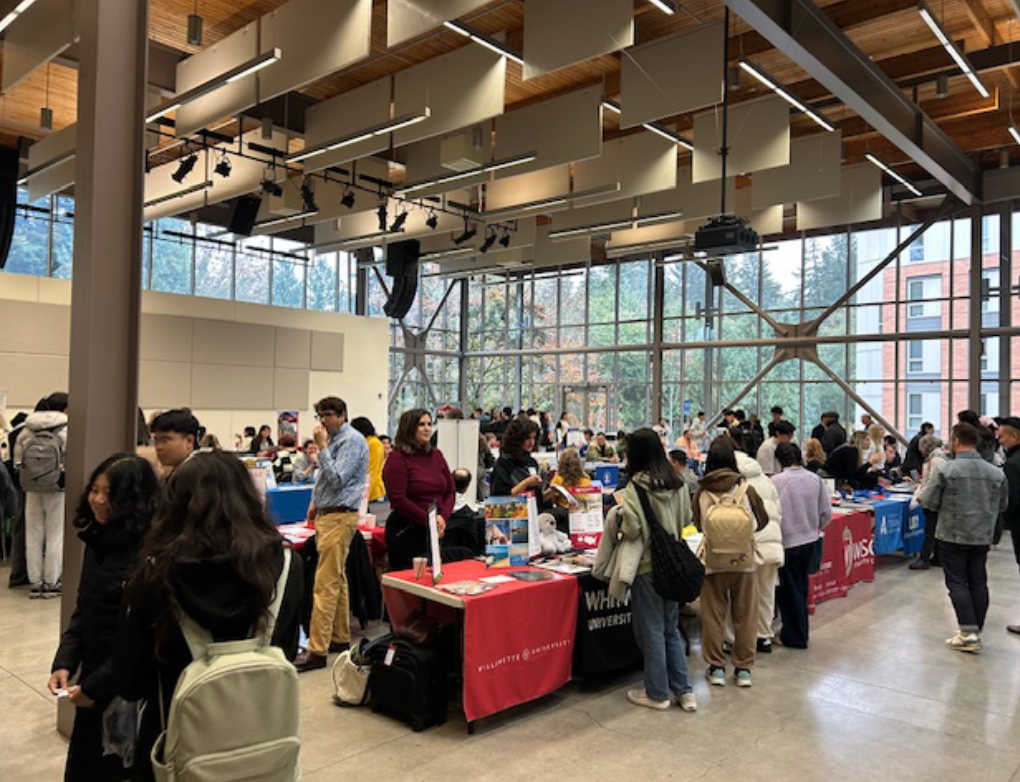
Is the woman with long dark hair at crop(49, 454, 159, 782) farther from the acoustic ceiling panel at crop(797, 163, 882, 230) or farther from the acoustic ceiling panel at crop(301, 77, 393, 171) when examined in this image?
the acoustic ceiling panel at crop(797, 163, 882, 230)

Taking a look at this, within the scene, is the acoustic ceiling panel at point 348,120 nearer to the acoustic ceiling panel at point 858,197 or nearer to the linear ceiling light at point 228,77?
the linear ceiling light at point 228,77

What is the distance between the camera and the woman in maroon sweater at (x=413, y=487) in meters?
4.71

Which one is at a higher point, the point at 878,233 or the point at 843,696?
the point at 878,233

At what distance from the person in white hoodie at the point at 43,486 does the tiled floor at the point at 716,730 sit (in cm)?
114

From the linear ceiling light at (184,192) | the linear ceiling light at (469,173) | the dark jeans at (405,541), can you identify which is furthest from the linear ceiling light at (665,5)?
the linear ceiling light at (184,192)

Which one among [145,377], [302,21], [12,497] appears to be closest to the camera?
[12,497]

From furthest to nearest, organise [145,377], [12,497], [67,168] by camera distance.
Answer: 1. [145,377]
2. [67,168]
3. [12,497]

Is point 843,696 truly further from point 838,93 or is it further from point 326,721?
point 838,93

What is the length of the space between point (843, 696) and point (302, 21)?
6.81 metres

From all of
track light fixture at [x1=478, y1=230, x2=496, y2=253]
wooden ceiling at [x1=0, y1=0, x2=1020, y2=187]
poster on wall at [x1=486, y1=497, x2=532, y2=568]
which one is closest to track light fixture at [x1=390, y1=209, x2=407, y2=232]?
track light fixture at [x1=478, y1=230, x2=496, y2=253]

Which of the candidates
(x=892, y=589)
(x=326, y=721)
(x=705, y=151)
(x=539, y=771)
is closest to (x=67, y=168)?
(x=705, y=151)

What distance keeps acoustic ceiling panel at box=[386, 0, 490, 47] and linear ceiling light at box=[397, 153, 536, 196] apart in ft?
9.35

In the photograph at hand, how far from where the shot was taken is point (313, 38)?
6.93m

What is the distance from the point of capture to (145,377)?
1380 centimetres
